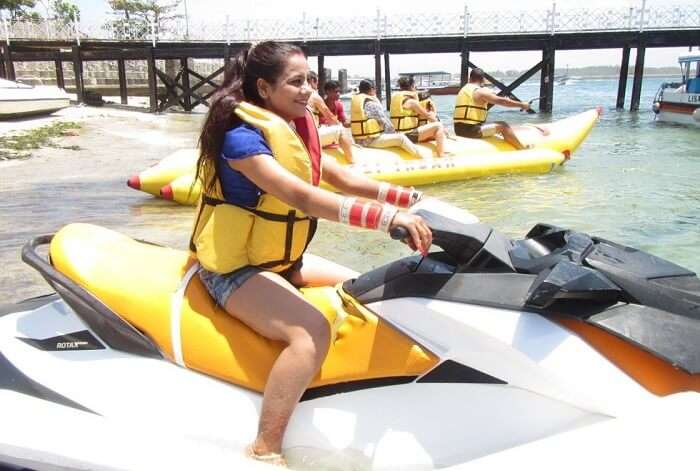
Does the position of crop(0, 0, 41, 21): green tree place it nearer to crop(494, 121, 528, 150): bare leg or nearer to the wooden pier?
the wooden pier

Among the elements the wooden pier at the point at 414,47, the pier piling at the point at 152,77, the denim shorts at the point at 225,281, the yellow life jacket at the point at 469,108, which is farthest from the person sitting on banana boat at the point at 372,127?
the pier piling at the point at 152,77

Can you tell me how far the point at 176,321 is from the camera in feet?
6.86

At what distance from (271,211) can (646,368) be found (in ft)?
3.90

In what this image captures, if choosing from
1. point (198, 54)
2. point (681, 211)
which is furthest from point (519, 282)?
point (198, 54)

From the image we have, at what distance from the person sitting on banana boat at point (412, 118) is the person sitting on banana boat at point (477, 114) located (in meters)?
0.57

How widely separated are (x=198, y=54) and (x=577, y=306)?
1042 inches

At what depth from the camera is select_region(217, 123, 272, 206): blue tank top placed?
6.52 ft

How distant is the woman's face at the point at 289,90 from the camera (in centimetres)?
210

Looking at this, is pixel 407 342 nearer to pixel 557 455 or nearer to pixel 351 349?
pixel 351 349

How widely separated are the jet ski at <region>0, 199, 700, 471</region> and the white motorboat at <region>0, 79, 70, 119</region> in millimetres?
16438

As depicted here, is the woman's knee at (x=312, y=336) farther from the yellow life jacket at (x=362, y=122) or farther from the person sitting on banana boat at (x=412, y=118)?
the person sitting on banana boat at (x=412, y=118)

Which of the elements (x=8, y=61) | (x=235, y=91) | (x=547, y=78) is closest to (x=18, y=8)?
(x=8, y=61)

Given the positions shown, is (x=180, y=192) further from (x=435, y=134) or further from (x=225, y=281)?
(x=225, y=281)

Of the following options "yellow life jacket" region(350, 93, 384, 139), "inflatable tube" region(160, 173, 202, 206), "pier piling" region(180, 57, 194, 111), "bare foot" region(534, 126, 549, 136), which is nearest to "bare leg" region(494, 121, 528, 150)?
"bare foot" region(534, 126, 549, 136)
